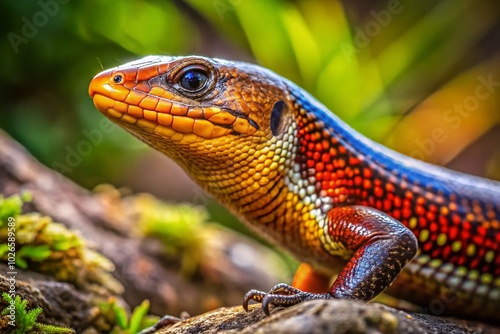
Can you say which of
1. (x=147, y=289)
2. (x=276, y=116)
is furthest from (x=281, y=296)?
(x=147, y=289)

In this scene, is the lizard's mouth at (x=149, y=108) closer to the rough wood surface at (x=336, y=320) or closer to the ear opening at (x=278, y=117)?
the ear opening at (x=278, y=117)

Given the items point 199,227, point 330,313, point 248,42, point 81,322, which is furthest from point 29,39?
point 330,313

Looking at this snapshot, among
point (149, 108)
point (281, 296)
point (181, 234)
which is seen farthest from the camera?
point (181, 234)

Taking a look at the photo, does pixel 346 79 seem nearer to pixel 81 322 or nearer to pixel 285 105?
pixel 285 105

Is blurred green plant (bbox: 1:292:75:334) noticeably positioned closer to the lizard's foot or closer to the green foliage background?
the lizard's foot

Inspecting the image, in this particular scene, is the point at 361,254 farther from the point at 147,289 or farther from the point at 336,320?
the point at 147,289

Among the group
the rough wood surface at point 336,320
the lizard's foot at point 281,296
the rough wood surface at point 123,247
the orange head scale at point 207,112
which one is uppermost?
the orange head scale at point 207,112

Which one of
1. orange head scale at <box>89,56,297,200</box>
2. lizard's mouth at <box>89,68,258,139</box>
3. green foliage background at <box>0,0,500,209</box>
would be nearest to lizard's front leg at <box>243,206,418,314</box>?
orange head scale at <box>89,56,297,200</box>

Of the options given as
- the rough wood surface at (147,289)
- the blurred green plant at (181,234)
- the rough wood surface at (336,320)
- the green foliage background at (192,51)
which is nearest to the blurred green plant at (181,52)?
the green foliage background at (192,51)
